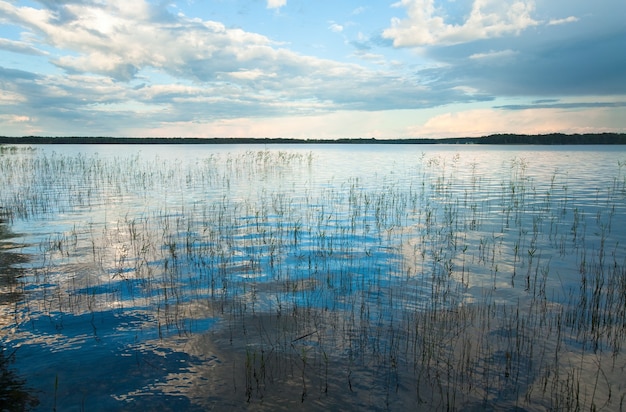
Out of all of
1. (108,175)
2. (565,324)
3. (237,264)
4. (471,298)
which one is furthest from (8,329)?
(108,175)

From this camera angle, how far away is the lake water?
541 cm

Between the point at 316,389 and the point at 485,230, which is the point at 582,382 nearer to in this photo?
the point at 316,389

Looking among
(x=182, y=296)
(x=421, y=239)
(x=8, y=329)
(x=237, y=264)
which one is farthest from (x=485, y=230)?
(x=8, y=329)

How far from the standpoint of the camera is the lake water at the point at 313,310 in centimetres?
541

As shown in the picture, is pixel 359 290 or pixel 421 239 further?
pixel 421 239

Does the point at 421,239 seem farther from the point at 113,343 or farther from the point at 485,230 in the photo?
the point at 113,343

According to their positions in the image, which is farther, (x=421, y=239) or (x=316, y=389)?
(x=421, y=239)

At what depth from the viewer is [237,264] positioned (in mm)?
10812

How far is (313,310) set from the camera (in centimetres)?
789

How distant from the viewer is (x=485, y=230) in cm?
1491

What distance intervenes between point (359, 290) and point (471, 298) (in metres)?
2.33

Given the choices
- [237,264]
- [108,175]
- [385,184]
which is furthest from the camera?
[108,175]

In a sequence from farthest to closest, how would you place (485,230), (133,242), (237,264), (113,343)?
(485,230) < (133,242) < (237,264) < (113,343)

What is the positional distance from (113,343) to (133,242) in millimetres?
6995
